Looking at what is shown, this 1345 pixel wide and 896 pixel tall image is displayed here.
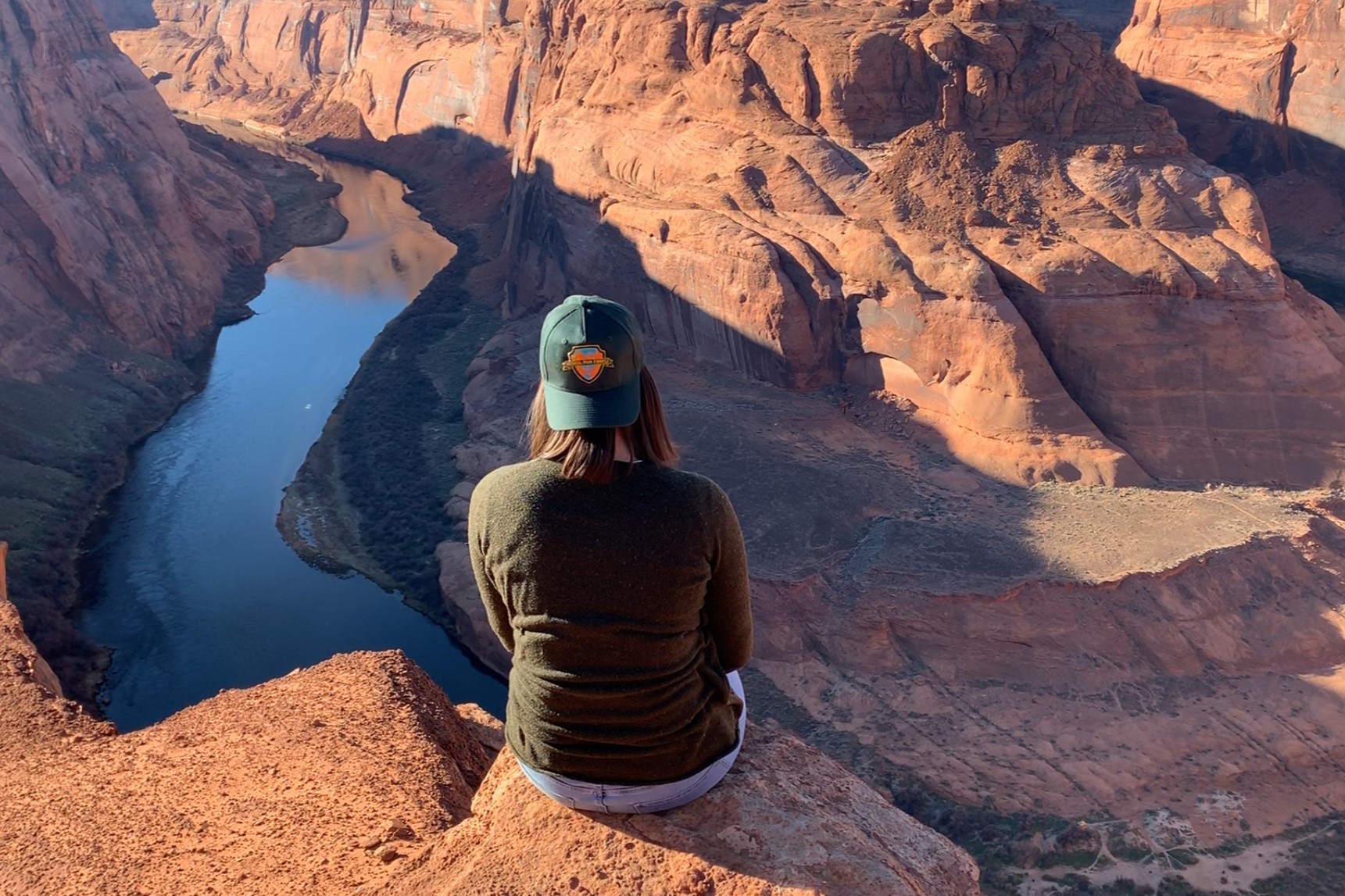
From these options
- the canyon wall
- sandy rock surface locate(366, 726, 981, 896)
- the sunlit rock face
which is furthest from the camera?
the sunlit rock face

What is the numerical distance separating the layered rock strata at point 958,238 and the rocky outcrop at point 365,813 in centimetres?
1358

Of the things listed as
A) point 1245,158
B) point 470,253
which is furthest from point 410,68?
point 1245,158

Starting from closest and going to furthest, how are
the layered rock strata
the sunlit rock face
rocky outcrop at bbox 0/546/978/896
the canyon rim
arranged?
rocky outcrop at bbox 0/546/978/896 → the canyon rim → the layered rock strata → the sunlit rock face

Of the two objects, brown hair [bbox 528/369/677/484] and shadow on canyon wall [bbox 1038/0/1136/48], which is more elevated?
shadow on canyon wall [bbox 1038/0/1136/48]

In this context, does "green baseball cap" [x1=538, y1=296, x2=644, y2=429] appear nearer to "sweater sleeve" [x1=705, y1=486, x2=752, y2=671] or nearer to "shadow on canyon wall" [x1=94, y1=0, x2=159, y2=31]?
"sweater sleeve" [x1=705, y1=486, x2=752, y2=671]

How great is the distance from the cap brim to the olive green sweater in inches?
8.2

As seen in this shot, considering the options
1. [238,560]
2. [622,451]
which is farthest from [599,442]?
[238,560]

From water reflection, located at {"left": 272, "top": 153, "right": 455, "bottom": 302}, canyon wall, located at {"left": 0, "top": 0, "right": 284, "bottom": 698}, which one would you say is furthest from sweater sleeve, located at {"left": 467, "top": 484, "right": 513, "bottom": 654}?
water reflection, located at {"left": 272, "top": 153, "right": 455, "bottom": 302}

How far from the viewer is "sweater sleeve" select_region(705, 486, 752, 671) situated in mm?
4320

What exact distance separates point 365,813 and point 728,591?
377 centimetres

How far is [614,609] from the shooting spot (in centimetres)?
432

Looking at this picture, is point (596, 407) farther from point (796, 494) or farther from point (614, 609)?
point (796, 494)

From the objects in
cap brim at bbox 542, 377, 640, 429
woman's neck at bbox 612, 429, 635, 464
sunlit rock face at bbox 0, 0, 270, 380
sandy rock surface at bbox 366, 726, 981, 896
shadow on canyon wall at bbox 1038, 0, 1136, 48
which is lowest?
sunlit rock face at bbox 0, 0, 270, 380

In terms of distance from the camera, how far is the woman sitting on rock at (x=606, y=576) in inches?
165
